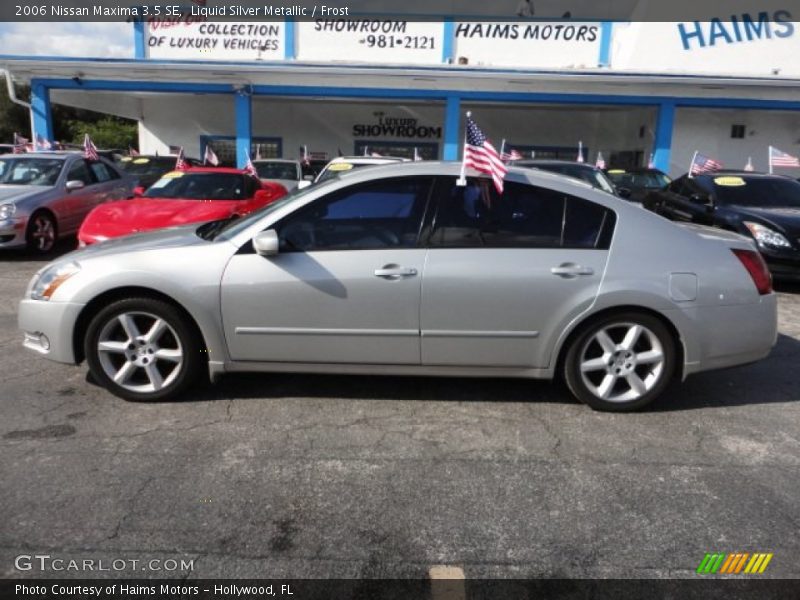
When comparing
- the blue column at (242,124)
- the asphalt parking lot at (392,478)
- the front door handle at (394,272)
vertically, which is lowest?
the asphalt parking lot at (392,478)

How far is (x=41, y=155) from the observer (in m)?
10.4

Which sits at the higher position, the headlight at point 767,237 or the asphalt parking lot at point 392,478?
the headlight at point 767,237

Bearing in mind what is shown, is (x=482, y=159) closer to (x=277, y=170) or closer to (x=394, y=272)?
(x=394, y=272)

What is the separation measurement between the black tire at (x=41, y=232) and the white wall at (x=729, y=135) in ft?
55.1

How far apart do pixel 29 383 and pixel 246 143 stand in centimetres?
1320

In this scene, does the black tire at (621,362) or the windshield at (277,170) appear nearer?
the black tire at (621,362)

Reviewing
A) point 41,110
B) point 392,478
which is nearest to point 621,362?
point 392,478

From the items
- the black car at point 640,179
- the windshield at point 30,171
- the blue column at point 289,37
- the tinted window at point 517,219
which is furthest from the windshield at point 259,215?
the blue column at point 289,37

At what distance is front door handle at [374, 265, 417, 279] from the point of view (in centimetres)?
389

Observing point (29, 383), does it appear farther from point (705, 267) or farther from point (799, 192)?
point (799, 192)

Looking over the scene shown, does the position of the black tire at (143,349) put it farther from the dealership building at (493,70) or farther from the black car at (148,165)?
the black car at (148,165)

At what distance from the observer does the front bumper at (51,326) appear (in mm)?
4031

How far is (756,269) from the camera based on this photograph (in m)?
4.17

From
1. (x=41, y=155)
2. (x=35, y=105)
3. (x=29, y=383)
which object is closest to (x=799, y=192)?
(x=29, y=383)
